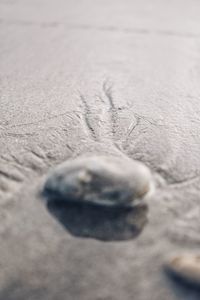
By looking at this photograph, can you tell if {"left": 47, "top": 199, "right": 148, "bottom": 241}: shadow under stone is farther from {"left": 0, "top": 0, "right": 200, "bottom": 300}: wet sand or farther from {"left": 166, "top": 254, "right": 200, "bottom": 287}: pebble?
{"left": 166, "top": 254, "right": 200, "bottom": 287}: pebble

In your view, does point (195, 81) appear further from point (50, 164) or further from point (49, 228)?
point (49, 228)

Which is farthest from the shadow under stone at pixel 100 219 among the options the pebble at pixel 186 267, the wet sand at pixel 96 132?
the pebble at pixel 186 267

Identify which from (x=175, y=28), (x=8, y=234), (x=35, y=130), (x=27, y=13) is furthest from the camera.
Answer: (x=27, y=13)

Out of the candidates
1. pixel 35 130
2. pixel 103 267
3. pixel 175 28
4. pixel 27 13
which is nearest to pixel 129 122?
pixel 35 130

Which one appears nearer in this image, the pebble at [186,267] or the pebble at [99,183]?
the pebble at [186,267]

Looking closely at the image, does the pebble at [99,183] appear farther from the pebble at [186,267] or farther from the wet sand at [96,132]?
the pebble at [186,267]

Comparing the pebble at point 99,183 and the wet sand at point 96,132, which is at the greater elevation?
the pebble at point 99,183

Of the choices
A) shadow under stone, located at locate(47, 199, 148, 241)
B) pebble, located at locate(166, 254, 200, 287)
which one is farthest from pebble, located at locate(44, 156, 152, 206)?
pebble, located at locate(166, 254, 200, 287)

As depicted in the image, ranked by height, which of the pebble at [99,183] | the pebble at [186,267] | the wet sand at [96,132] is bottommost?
the wet sand at [96,132]
